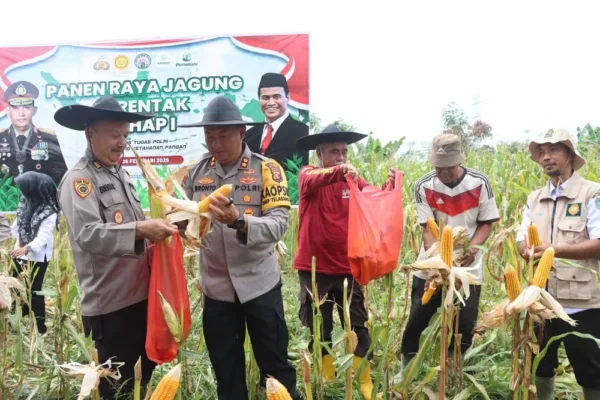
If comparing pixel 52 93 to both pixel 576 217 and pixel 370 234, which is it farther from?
pixel 576 217

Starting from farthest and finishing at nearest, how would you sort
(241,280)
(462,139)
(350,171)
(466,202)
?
(462,139) → (466,202) → (350,171) → (241,280)

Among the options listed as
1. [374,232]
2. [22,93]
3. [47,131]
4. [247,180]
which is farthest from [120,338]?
[22,93]

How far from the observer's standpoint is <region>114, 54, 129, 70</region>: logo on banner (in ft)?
14.7

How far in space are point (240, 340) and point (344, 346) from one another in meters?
0.60

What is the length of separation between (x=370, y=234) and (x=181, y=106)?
258 cm

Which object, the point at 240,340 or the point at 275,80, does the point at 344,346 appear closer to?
the point at 240,340

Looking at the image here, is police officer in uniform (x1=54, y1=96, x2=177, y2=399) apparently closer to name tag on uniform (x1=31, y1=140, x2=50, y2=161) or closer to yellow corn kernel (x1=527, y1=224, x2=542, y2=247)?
yellow corn kernel (x1=527, y1=224, x2=542, y2=247)

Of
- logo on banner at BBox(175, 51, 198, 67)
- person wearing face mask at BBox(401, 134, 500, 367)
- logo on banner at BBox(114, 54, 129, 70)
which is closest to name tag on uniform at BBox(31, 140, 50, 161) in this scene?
logo on banner at BBox(114, 54, 129, 70)

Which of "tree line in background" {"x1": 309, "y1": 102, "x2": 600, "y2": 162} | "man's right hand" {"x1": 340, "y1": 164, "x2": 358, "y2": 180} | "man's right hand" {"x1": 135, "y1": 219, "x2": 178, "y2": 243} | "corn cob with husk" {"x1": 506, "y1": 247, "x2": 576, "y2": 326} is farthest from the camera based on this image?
"tree line in background" {"x1": 309, "y1": 102, "x2": 600, "y2": 162}

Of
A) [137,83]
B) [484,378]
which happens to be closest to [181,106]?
[137,83]

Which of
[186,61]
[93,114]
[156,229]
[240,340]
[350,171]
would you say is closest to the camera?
[156,229]

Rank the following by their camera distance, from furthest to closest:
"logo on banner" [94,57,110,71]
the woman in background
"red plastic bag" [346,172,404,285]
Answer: "logo on banner" [94,57,110,71], the woman in background, "red plastic bag" [346,172,404,285]

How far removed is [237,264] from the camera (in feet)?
7.93

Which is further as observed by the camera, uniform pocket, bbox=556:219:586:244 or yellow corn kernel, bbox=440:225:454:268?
uniform pocket, bbox=556:219:586:244
